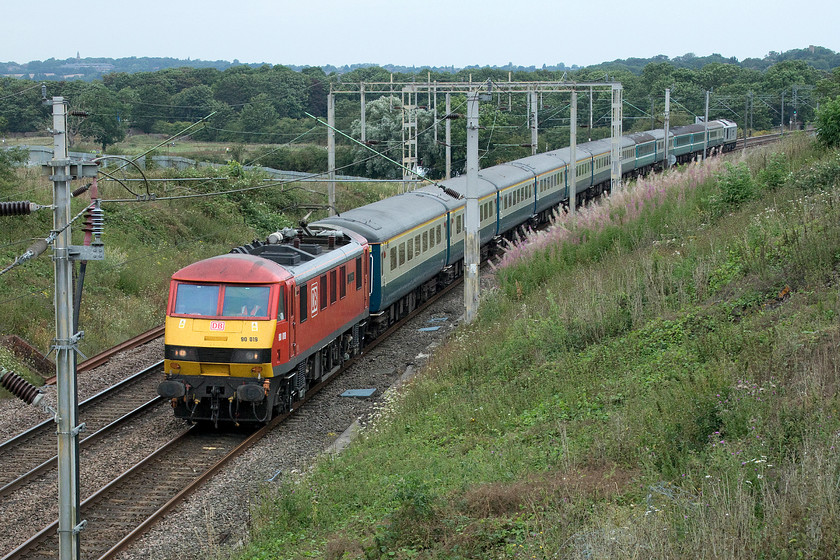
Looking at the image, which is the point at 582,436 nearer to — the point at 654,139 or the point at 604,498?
the point at 604,498

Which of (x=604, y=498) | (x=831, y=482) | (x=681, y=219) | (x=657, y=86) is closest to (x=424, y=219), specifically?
(x=681, y=219)

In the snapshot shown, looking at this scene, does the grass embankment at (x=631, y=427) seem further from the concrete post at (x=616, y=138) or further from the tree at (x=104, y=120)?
the tree at (x=104, y=120)

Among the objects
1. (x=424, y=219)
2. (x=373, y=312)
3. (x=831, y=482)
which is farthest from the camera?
(x=424, y=219)

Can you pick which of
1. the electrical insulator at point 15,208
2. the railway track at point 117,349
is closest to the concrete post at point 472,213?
the railway track at point 117,349

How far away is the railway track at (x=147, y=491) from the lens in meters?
11.3

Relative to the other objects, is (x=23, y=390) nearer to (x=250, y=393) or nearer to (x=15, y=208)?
(x=15, y=208)

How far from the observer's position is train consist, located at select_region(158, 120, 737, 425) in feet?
48.9

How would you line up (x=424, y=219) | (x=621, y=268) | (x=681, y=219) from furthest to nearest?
(x=424, y=219), (x=681, y=219), (x=621, y=268)

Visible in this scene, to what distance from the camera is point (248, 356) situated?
14797 millimetres

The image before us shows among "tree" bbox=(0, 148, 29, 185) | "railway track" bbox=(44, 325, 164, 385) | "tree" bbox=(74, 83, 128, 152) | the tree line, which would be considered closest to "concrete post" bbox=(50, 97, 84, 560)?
"railway track" bbox=(44, 325, 164, 385)

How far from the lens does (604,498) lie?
816 centimetres

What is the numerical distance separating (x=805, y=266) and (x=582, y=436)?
14.9ft

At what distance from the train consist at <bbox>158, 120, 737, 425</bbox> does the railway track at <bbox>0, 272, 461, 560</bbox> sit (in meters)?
0.46

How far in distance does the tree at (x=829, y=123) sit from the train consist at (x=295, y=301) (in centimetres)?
980
